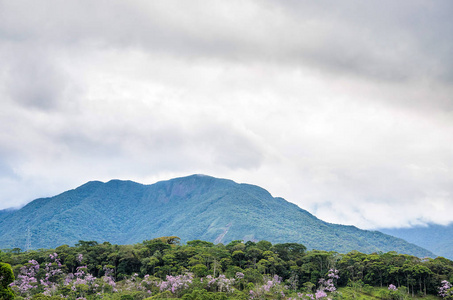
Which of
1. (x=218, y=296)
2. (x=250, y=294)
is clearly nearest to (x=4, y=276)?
(x=218, y=296)

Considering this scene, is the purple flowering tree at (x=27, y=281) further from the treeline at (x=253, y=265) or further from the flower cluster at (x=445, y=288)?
the flower cluster at (x=445, y=288)

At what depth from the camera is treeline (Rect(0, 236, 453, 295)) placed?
60.0 m

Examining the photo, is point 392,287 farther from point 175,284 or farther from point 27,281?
point 27,281

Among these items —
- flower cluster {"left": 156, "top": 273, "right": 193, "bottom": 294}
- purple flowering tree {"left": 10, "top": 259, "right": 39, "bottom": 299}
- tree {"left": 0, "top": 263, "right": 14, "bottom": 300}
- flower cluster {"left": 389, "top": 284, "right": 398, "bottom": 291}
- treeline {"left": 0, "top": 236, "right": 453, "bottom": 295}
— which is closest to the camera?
tree {"left": 0, "top": 263, "right": 14, "bottom": 300}

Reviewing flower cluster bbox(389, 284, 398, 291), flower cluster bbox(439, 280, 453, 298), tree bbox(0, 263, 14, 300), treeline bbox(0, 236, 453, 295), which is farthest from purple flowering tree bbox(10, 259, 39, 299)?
flower cluster bbox(439, 280, 453, 298)

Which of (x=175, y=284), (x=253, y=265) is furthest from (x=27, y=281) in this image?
(x=253, y=265)

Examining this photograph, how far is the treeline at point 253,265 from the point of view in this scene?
5997 cm

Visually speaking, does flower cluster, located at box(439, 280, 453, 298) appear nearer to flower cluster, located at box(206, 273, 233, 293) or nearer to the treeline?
the treeline

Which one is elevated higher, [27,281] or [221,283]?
[221,283]

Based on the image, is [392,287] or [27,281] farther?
[27,281]

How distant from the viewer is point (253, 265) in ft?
225

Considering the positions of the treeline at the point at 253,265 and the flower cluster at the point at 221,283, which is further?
the treeline at the point at 253,265

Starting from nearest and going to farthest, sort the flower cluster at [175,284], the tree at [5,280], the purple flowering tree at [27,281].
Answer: the tree at [5,280] → the purple flowering tree at [27,281] → the flower cluster at [175,284]

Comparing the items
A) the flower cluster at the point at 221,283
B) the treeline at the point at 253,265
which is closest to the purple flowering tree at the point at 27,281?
the treeline at the point at 253,265
